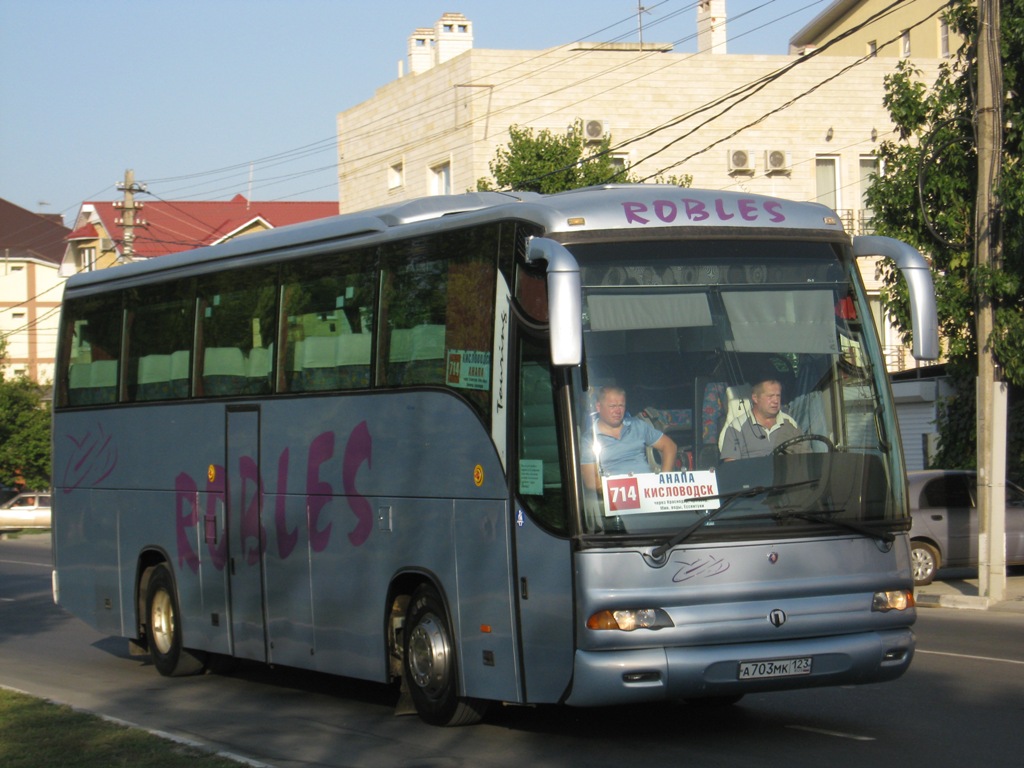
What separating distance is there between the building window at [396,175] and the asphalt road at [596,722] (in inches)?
1242

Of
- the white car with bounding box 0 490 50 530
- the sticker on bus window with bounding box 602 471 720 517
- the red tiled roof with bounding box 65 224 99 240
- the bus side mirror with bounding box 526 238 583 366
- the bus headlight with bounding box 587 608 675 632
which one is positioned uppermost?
the red tiled roof with bounding box 65 224 99 240

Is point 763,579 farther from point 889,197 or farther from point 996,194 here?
point 889,197

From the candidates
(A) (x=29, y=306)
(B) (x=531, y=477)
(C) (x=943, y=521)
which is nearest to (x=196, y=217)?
(A) (x=29, y=306)

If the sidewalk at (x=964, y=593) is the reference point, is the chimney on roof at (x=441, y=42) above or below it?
above

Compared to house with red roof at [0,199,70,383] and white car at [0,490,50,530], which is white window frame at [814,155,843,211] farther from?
house with red roof at [0,199,70,383]

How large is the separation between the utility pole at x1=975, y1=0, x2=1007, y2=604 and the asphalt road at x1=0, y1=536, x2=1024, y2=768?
3766mm

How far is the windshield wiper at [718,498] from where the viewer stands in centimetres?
813

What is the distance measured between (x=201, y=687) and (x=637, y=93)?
105ft

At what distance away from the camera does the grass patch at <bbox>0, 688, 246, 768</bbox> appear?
850 centimetres

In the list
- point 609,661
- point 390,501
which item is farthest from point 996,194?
point 609,661

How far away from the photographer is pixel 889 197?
1958 cm

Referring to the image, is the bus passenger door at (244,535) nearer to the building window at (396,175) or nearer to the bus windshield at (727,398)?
the bus windshield at (727,398)

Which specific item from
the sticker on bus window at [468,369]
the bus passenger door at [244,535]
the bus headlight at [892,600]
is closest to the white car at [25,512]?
the bus passenger door at [244,535]

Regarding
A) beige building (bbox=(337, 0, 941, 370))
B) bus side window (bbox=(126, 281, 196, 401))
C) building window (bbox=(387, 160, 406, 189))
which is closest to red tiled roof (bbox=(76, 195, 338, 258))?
building window (bbox=(387, 160, 406, 189))
